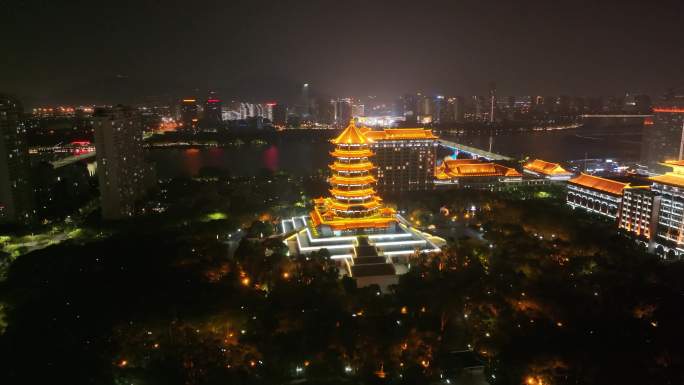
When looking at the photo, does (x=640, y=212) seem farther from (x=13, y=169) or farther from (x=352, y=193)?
(x=13, y=169)

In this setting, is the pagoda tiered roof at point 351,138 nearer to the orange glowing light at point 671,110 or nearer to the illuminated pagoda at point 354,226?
the illuminated pagoda at point 354,226

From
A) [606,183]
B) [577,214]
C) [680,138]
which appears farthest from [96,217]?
[680,138]

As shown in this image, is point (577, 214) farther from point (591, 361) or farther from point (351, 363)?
point (351, 363)

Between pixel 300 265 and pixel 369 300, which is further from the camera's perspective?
pixel 300 265

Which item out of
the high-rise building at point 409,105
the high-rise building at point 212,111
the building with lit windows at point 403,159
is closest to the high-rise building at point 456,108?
the high-rise building at point 409,105

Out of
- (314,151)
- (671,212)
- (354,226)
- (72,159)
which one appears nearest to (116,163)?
(354,226)
